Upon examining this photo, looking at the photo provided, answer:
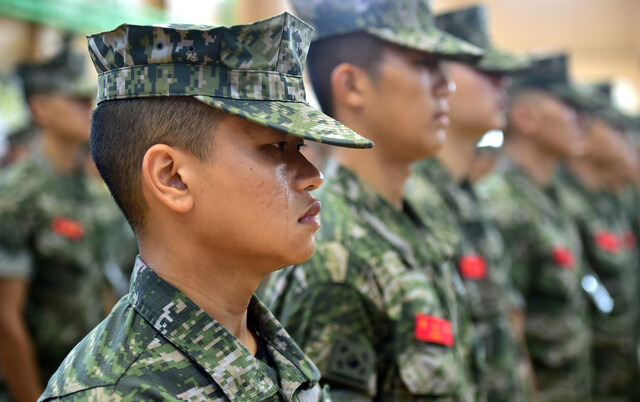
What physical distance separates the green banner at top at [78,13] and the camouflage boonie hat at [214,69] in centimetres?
296

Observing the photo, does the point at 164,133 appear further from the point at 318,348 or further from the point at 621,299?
the point at 621,299

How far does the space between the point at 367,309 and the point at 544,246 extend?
6.75 ft

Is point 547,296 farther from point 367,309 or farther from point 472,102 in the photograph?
point 367,309

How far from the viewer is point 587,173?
17.7ft

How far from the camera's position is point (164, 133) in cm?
114

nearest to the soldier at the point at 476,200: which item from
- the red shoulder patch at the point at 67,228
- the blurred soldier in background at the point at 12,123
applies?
the red shoulder patch at the point at 67,228

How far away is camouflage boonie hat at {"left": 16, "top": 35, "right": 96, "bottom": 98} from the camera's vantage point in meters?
3.81

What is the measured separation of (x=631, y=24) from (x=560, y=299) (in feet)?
25.8

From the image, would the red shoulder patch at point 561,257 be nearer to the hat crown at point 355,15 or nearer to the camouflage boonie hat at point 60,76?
the hat crown at point 355,15

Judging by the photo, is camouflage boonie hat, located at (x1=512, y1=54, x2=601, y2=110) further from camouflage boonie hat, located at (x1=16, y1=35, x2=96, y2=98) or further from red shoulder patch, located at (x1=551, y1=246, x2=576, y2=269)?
camouflage boonie hat, located at (x1=16, y1=35, x2=96, y2=98)

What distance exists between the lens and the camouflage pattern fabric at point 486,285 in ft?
8.79

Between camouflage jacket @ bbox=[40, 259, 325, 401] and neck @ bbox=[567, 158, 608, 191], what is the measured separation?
4628mm

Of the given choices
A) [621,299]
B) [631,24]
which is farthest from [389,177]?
[631,24]

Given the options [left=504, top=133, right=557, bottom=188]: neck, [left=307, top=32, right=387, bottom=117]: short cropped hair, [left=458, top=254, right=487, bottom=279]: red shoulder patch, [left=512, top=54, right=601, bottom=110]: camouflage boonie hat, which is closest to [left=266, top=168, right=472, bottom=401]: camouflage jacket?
[left=307, top=32, right=387, bottom=117]: short cropped hair
